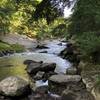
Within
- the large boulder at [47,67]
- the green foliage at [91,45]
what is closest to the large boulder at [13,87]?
the green foliage at [91,45]

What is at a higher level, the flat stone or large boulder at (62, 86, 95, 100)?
the flat stone

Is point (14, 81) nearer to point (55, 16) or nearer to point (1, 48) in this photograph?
point (55, 16)

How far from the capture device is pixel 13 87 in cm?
1005

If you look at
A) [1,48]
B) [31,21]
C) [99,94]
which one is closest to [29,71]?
[31,21]

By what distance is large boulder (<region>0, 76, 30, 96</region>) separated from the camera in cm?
995

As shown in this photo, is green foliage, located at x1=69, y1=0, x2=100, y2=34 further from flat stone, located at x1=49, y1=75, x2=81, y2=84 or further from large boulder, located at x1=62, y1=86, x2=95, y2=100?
large boulder, located at x1=62, y1=86, x2=95, y2=100

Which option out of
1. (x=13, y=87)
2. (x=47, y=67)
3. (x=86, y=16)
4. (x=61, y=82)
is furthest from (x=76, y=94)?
(x=47, y=67)

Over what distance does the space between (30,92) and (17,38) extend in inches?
911

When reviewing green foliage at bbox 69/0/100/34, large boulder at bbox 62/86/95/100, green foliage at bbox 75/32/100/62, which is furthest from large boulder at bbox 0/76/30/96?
green foliage at bbox 69/0/100/34

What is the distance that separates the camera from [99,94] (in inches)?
294

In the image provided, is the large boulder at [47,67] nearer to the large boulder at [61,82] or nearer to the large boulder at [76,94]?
the large boulder at [61,82]

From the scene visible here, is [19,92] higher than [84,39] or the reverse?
the reverse

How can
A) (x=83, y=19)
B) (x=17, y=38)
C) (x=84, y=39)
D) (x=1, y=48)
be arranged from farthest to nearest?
(x=17, y=38) < (x=1, y=48) < (x=83, y=19) < (x=84, y=39)

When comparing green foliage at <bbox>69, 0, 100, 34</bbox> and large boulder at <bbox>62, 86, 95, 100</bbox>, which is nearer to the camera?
large boulder at <bbox>62, 86, 95, 100</bbox>
